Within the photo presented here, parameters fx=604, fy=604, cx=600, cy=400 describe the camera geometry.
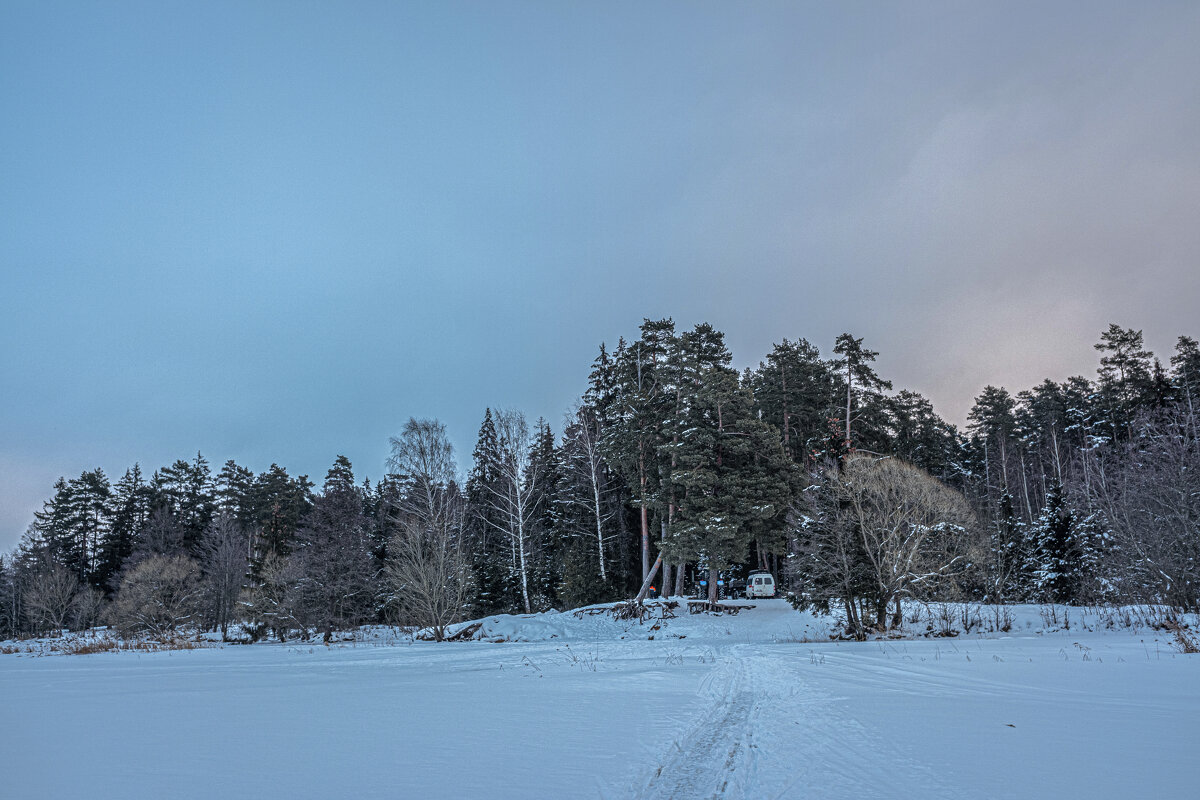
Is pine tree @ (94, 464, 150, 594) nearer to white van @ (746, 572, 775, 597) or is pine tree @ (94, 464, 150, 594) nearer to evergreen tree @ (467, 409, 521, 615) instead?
evergreen tree @ (467, 409, 521, 615)

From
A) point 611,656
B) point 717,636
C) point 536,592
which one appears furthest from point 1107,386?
point 611,656

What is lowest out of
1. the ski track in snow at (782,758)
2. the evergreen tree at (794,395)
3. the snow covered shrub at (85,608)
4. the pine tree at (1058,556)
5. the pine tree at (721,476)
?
the snow covered shrub at (85,608)

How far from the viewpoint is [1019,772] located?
14.8 ft

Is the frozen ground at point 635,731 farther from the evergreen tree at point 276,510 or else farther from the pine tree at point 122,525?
the pine tree at point 122,525

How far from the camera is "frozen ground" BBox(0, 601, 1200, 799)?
14.5 ft

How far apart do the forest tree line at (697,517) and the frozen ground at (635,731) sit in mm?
9435

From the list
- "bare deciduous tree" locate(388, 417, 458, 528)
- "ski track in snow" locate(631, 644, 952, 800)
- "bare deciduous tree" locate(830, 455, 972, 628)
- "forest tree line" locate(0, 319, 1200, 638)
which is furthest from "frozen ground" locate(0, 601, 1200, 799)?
"bare deciduous tree" locate(388, 417, 458, 528)

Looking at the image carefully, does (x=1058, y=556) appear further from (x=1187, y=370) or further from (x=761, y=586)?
(x=1187, y=370)

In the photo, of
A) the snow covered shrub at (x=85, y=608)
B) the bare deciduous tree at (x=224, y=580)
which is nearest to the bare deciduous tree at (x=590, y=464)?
the bare deciduous tree at (x=224, y=580)

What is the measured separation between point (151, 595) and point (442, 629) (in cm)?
2343

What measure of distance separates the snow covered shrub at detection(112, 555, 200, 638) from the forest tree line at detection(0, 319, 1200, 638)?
0.49ft

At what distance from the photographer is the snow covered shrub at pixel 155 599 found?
125 feet

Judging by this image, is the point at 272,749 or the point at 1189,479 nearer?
the point at 272,749

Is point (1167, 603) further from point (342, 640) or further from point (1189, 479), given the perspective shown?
point (342, 640)
